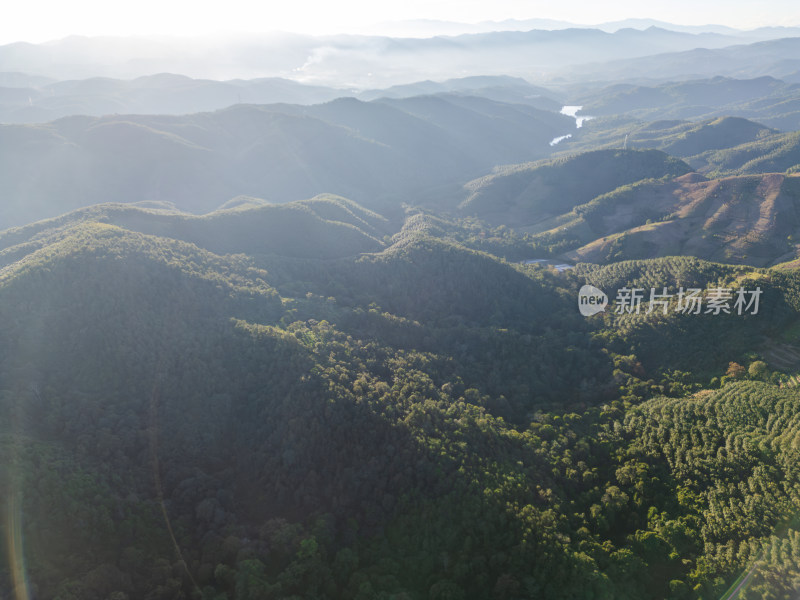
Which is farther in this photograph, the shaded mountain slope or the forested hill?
the shaded mountain slope

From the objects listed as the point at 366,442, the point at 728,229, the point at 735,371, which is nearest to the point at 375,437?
the point at 366,442

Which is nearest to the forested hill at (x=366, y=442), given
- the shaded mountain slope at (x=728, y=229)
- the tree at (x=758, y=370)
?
the tree at (x=758, y=370)

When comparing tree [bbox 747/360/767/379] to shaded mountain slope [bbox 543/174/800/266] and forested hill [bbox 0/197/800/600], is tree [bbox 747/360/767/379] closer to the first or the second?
forested hill [bbox 0/197/800/600]

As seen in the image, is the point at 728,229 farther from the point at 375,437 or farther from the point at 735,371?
the point at 375,437

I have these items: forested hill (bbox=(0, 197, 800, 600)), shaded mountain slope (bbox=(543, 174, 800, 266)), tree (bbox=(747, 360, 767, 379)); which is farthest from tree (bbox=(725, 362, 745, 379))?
shaded mountain slope (bbox=(543, 174, 800, 266))

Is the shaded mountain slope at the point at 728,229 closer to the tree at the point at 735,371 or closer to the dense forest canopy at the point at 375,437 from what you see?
the dense forest canopy at the point at 375,437

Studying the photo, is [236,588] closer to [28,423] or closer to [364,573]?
[364,573]

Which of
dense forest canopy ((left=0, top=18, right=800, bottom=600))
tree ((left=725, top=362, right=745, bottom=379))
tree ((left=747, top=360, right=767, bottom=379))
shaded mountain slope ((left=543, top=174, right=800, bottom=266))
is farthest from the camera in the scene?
shaded mountain slope ((left=543, top=174, right=800, bottom=266))

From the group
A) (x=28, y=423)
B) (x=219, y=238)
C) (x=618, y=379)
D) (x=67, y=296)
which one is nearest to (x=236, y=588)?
(x=28, y=423)
